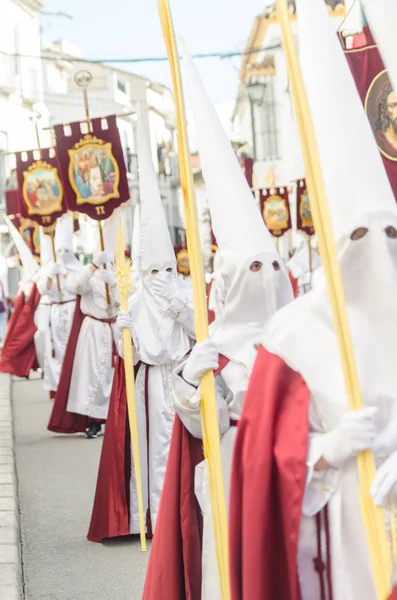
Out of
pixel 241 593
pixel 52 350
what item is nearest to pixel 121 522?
pixel 241 593

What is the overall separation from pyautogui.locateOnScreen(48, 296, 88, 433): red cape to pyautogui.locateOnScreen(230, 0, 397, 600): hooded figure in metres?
8.21

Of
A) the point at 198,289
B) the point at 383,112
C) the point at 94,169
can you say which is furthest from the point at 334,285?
the point at 94,169

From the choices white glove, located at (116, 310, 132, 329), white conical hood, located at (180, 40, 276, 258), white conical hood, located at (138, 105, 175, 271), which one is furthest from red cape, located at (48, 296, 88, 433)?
white conical hood, located at (180, 40, 276, 258)

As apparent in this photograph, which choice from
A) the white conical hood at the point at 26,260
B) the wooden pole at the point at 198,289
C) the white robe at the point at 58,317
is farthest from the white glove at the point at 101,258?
the white conical hood at the point at 26,260

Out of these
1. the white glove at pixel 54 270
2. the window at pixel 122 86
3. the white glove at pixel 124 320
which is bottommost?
the white glove at pixel 124 320

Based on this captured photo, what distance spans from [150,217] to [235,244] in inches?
122

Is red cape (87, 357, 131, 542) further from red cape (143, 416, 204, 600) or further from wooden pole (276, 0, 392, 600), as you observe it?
wooden pole (276, 0, 392, 600)

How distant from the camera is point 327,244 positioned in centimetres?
282

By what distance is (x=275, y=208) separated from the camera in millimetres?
17281

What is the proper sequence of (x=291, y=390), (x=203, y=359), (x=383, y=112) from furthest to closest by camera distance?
(x=383, y=112) < (x=203, y=359) < (x=291, y=390)

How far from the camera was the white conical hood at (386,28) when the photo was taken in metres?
2.94

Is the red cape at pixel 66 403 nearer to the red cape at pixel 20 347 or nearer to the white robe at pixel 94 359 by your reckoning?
the white robe at pixel 94 359

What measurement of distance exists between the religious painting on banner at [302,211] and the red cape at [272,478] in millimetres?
12138

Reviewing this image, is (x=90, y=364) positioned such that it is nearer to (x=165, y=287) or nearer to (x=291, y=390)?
(x=165, y=287)
